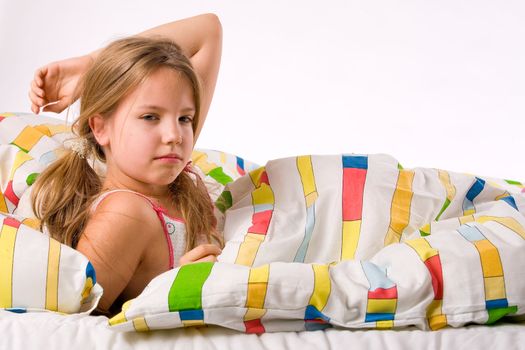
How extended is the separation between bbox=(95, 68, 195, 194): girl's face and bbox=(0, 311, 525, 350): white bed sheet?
0.40 meters

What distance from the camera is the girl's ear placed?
1.65 meters

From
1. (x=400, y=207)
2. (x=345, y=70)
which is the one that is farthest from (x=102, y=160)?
(x=345, y=70)

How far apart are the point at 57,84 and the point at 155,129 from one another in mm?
337

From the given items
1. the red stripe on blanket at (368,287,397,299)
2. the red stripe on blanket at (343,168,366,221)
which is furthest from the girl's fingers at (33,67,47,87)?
the red stripe on blanket at (368,287,397,299)

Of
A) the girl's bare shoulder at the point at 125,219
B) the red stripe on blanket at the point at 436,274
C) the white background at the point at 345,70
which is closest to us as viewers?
the red stripe on blanket at the point at 436,274

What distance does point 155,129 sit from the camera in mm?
1565

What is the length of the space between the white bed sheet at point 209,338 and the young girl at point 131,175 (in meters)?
0.22

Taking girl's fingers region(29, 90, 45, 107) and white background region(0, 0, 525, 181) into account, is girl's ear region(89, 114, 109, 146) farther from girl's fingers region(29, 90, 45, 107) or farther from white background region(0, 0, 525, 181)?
white background region(0, 0, 525, 181)

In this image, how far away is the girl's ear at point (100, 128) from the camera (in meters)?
1.65

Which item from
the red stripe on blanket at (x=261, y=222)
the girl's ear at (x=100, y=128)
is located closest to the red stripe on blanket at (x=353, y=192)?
the red stripe on blanket at (x=261, y=222)

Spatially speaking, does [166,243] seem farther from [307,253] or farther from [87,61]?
[87,61]

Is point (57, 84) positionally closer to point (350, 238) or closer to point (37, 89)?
point (37, 89)

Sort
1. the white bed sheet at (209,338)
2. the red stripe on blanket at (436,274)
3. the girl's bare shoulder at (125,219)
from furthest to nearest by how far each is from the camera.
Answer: the girl's bare shoulder at (125,219) → the red stripe on blanket at (436,274) → the white bed sheet at (209,338)

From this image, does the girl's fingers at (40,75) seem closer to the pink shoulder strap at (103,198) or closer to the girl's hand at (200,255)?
the pink shoulder strap at (103,198)
